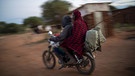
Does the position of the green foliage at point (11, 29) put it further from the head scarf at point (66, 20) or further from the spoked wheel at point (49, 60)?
the head scarf at point (66, 20)

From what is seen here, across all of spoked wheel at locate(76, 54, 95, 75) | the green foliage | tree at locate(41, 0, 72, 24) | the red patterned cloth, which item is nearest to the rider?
the red patterned cloth

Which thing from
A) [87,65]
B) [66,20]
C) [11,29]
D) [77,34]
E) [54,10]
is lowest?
[87,65]

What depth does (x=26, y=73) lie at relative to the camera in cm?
608

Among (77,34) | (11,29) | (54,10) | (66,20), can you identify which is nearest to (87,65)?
(77,34)

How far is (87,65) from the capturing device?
17.7 feet

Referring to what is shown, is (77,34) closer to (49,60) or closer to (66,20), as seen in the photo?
(66,20)

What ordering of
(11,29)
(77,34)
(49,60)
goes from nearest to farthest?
(77,34)
(49,60)
(11,29)

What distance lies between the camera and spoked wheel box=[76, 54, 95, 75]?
512 cm

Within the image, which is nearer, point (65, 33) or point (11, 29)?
point (65, 33)

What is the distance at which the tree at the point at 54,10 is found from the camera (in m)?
26.5

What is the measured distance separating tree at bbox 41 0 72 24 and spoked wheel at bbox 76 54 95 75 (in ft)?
68.6

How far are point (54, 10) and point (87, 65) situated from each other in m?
22.3

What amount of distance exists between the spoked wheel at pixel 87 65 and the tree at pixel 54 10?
20.9 m

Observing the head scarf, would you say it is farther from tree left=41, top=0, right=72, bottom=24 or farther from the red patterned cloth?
tree left=41, top=0, right=72, bottom=24
